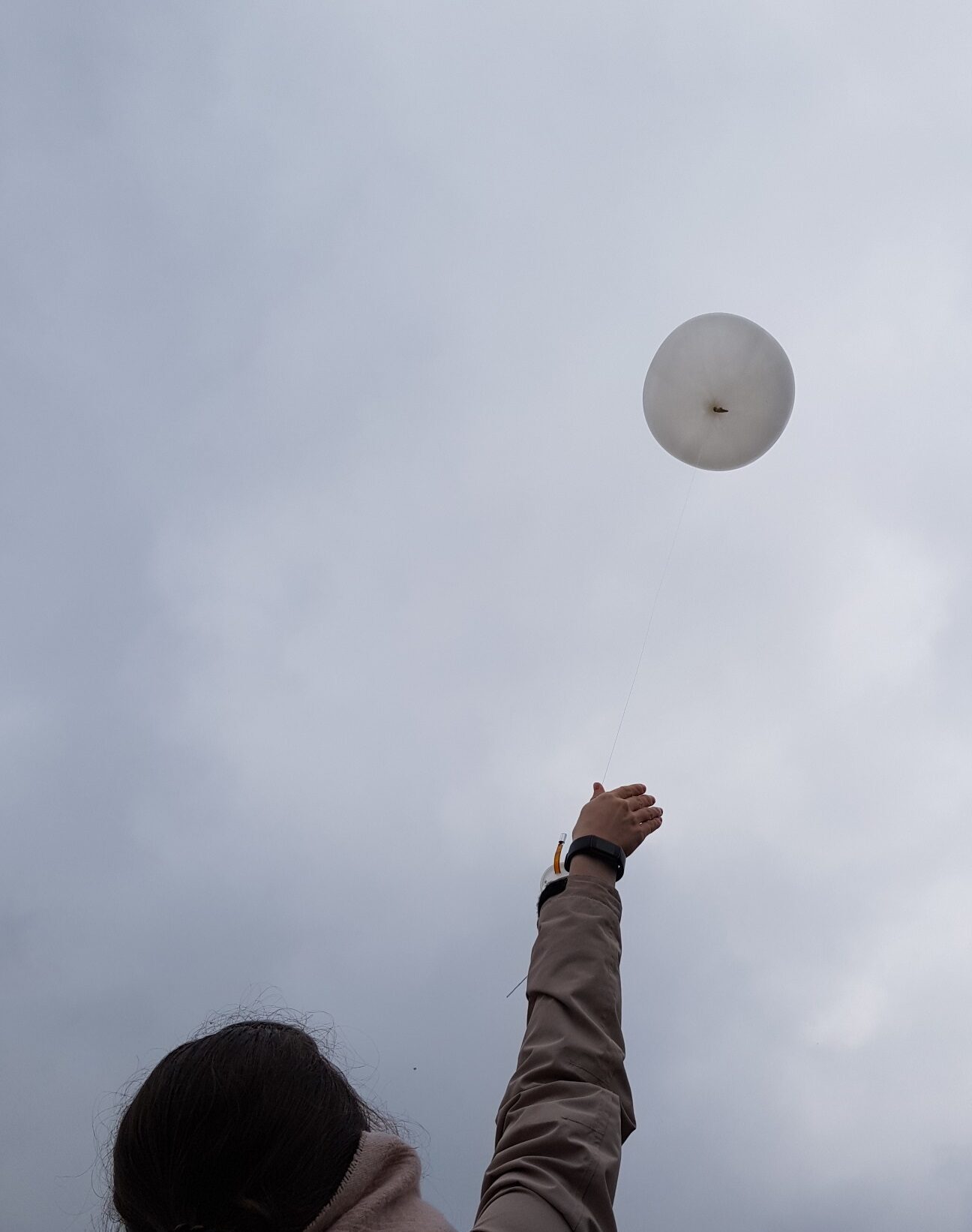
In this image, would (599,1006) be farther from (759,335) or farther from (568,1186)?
(759,335)

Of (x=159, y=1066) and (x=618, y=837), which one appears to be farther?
(x=618, y=837)

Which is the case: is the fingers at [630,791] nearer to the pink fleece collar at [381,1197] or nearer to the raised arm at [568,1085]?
the raised arm at [568,1085]

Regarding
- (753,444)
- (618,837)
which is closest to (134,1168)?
(618,837)

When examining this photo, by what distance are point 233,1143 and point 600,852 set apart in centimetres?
112

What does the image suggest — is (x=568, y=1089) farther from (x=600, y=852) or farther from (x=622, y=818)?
(x=622, y=818)

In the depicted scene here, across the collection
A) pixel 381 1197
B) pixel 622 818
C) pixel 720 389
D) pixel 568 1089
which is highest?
pixel 720 389

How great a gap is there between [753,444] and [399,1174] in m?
6.12

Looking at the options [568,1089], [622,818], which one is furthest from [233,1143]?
[622,818]

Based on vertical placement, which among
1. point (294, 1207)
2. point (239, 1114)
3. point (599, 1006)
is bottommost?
point (294, 1207)

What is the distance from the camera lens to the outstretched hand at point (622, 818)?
267 centimetres

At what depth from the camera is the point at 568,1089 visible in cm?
213

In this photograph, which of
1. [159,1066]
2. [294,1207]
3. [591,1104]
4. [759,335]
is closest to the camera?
[294,1207]

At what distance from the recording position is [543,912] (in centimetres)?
245

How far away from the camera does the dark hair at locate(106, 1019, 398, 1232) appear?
169 cm
